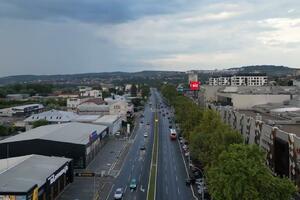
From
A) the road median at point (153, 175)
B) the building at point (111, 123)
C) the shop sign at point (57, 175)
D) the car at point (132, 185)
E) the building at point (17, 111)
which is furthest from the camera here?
the building at point (17, 111)

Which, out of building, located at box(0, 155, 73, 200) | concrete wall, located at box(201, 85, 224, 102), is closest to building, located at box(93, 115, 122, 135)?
concrete wall, located at box(201, 85, 224, 102)

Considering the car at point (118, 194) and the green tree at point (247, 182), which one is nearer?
the green tree at point (247, 182)

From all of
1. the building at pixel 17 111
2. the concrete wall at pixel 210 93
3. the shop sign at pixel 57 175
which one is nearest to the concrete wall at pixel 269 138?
the shop sign at pixel 57 175

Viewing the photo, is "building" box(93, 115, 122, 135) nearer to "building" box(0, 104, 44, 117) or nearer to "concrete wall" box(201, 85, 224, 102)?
"concrete wall" box(201, 85, 224, 102)

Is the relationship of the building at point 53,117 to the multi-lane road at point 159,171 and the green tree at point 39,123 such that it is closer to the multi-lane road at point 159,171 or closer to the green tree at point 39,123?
the green tree at point 39,123

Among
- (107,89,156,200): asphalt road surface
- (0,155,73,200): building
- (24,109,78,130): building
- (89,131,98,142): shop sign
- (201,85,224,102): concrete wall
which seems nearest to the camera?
(0,155,73,200): building

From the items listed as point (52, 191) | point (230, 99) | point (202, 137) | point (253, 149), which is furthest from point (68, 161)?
point (230, 99)

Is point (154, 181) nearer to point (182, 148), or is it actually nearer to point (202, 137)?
point (202, 137)
